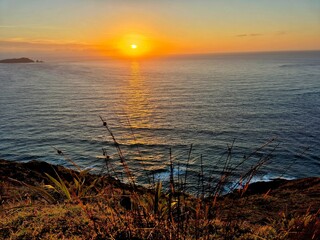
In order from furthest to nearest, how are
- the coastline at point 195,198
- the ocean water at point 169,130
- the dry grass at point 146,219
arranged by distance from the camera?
the ocean water at point 169,130
the coastline at point 195,198
the dry grass at point 146,219

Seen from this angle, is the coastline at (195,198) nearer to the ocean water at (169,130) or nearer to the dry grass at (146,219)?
the dry grass at (146,219)

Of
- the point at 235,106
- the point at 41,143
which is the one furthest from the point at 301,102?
the point at 41,143

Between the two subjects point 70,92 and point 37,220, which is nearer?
point 37,220

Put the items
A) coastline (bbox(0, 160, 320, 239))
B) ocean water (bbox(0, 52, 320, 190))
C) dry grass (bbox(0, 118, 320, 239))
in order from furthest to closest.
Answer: ocean water (bbox(0, 52, 320, 190)) → coastline (bbox(0, 160, 320, 239)) → dry grass (bbox(0, 118, 320, 239))

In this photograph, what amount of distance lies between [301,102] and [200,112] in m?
20.2

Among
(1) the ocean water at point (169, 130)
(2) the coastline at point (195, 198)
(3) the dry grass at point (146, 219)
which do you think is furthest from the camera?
(1) the ocean water at point (169, 130)

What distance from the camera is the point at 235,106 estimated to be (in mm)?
50500

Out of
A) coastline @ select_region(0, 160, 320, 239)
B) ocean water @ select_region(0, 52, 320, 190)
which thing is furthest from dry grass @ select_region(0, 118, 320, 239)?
ocean water @ select_region(0, 52, 320, 190)

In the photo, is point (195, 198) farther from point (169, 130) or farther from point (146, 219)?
point (169, 130)

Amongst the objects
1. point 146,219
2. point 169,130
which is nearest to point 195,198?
point 146,219

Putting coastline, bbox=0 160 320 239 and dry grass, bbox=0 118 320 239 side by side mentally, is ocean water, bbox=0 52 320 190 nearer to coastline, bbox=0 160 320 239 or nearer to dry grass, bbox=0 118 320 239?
coastline, bbox=0 160 320 239

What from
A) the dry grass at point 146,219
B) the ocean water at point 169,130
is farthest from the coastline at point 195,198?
the ocean water at point 169,130

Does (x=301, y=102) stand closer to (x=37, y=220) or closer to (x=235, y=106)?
(x=235, y=106)

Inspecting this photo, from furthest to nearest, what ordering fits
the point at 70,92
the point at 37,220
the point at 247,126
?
1. the point at 70,92
2. the point at 247,126
3. the point at 37,220
